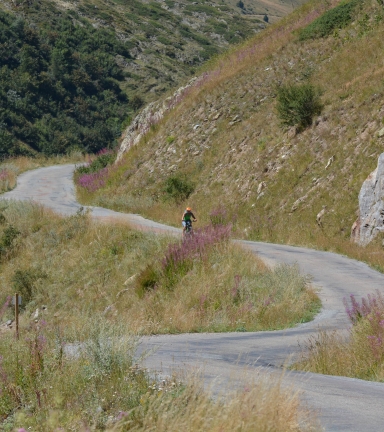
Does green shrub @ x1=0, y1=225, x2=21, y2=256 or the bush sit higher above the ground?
the bush

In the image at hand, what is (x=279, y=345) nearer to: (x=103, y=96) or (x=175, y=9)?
(x=103, y=96)

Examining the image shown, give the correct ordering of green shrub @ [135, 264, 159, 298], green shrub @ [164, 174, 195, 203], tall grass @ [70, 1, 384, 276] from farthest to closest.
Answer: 1. green shrub @ [164, 174, 195, 203]
2. tall grass @ [70, 1, 384, 276]
3. green shrub @ [135, 264, 159, 298]

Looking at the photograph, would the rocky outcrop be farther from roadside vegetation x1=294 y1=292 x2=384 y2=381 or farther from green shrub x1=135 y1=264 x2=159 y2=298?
roadside vegetation x1=294 y1=292 x2=384 y2=381

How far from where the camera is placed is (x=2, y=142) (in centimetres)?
6525

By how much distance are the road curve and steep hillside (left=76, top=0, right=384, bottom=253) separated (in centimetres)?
338

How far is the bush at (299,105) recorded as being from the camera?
29.6m

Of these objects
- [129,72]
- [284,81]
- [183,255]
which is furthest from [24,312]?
[129,72]

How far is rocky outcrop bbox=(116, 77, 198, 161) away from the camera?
1772 inches

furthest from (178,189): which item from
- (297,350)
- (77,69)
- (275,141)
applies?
(77,69)

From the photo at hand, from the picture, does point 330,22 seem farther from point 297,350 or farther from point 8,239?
point 297,350

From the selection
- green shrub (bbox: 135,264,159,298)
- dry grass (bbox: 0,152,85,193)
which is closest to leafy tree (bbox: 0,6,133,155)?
dry grass (bbox: 0,152,85,193)

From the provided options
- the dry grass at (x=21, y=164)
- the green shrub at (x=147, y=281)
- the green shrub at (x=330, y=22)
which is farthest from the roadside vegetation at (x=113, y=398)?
the dry grass at (x=21, y=164)

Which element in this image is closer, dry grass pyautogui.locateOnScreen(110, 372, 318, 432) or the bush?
dry grass pyautogui.locateOnScreen(110, 372, 318, 432)

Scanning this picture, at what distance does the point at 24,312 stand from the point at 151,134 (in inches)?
918
